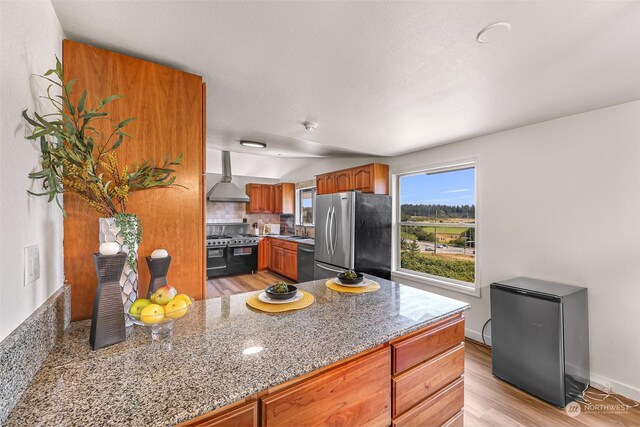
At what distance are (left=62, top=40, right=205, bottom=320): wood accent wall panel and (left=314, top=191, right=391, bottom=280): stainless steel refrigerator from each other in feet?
7.69

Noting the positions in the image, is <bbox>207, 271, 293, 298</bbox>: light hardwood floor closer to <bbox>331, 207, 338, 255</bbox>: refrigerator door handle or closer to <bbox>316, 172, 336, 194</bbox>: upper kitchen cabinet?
<bbox>331, 207, 338, 255</bbox>: refrigerator door handle

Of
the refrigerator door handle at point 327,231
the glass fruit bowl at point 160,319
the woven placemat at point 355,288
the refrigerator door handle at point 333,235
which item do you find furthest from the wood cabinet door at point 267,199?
the glass fruit bowl at point 160,319


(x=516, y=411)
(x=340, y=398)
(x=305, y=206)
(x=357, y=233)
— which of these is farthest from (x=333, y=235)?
(x=340, y=398)

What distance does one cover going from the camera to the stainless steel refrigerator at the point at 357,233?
12.0ft

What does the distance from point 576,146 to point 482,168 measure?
0.77 meters

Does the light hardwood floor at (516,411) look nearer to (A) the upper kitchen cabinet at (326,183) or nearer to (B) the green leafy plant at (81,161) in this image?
(B) the green leafy plant at (81,161)

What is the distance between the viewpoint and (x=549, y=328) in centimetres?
202

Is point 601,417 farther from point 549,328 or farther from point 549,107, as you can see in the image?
point 549,107

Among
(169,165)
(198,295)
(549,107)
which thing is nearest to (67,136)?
(169,165)

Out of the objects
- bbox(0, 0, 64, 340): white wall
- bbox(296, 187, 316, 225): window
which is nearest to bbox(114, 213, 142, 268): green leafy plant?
bbox(0, 0, 64, 340): white wall

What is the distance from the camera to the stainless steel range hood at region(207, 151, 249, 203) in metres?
5.64

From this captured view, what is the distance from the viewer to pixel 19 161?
84 centimetres

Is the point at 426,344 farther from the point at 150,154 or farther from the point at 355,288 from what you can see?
the point at 150,154

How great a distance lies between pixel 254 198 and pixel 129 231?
18.5 feet
